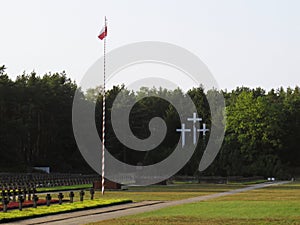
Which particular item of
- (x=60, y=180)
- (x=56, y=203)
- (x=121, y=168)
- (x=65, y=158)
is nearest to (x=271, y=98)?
(x=121, y=168)

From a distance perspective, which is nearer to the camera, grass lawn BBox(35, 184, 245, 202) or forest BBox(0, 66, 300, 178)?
grass lawn BBox(35, 184, 245, 202)

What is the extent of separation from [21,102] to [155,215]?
69.7 meters

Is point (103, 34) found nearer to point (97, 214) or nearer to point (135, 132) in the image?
point (97, 214)

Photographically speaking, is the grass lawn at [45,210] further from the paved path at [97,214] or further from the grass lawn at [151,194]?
the grass lawn at [151,194]

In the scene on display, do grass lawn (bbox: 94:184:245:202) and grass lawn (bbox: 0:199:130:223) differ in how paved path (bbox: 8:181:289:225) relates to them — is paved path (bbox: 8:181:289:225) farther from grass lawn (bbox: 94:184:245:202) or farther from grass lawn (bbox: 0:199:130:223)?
grass lawn (bbox: 94:184:245:202)

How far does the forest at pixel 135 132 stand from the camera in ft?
279

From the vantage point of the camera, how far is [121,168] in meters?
98.6

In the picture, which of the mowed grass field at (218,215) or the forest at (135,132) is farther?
the forest at (135,132)

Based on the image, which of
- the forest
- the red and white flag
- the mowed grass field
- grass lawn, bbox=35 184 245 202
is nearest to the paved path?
the mowed grass field

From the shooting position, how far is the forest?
3346 inches

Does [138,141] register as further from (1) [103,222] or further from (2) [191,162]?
(1) [103,222]

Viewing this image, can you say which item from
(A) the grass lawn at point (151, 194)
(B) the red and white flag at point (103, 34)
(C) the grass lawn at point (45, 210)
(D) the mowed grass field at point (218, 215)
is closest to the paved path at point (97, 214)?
(C) the grass lawn at point (45, 210)

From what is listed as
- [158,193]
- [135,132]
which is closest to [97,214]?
[158,193]

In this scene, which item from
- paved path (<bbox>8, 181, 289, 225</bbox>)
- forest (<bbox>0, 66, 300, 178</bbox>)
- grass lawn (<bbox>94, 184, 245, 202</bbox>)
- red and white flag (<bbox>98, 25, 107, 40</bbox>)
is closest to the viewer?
paved path (<bbox>8, 181, 289, 225</bbox>)
